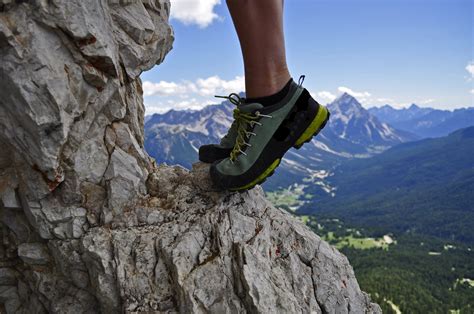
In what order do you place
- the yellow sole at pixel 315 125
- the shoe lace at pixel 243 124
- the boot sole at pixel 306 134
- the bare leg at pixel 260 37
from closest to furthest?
the bare leg at pixel 260 37
the shoe lace at pixel 243 124
the boot sole at pixel 306 134
the yellow sole at pixel 315 125

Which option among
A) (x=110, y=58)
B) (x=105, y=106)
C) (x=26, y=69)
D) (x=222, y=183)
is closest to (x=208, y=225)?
(x=222, y=183)

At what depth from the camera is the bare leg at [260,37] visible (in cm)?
620

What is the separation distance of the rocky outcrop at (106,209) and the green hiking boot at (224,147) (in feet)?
1.49

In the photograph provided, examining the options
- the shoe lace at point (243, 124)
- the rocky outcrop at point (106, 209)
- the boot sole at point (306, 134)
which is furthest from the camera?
the boot sole at point (306, 134)

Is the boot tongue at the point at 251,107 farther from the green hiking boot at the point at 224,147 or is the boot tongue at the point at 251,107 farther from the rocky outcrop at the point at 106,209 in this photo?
the rocky outcrop at the point at 106,209

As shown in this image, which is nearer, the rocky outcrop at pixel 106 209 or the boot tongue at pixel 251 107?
the rocky outcrop at pixel 106 209

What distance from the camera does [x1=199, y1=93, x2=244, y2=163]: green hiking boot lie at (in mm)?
7934

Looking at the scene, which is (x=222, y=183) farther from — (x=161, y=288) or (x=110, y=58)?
(x=110, y=58)

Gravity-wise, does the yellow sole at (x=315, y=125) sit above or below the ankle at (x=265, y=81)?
below

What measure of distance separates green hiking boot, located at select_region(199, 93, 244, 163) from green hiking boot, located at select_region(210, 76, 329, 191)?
2.14ft

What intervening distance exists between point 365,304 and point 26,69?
949cm

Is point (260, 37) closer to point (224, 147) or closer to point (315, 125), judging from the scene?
point (315, 125)

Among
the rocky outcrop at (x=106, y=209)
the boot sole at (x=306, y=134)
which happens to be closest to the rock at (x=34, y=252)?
the rocky outcrop at (x=106, y=209)

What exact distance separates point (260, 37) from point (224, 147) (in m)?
3.02
